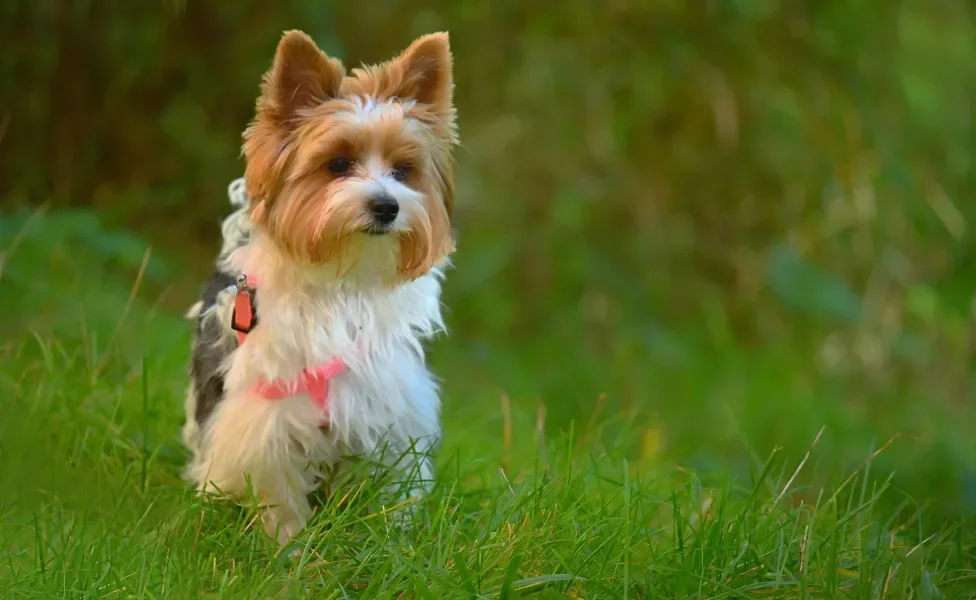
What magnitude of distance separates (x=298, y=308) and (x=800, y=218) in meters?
4.25

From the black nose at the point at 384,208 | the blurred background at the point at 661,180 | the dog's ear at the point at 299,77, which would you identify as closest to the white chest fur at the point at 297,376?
the black nose at the point at 384,208

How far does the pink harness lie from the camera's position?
3.32 meters

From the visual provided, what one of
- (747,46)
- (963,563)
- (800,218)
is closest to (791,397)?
(800,218)

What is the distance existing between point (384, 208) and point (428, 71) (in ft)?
1.62

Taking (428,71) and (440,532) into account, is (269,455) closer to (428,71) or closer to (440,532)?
(440,532)

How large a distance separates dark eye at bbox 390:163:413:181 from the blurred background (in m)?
2.83

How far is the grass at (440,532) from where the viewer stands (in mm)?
2902

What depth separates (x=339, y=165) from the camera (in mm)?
3293

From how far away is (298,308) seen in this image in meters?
3.35

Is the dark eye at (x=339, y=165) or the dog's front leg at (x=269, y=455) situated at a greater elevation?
the dark eye at (x=339, y=165)

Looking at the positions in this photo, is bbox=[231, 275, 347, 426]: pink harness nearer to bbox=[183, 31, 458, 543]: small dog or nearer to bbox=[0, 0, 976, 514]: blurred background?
bbox=[183, 31, 458, 543]: small dog

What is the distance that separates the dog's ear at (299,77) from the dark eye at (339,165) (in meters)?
0.19

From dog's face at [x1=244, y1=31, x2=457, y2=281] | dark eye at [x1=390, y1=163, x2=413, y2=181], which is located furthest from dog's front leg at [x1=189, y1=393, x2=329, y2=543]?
dark eye at [x1=390, y1=163, x2=413, y2=181]

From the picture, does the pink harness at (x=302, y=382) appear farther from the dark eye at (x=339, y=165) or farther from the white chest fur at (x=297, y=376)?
the dark eye at (x=339, y=165)
